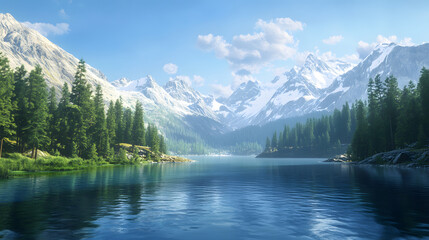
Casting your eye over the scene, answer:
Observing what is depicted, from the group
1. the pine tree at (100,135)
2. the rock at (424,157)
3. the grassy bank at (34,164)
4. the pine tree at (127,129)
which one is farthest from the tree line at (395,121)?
the pine tree at (127,129)

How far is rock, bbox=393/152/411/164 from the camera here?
242ft

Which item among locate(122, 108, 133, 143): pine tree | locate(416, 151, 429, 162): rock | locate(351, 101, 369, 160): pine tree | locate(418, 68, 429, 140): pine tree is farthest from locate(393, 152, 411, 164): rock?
locate(122, 108, 133, 143): pine tree

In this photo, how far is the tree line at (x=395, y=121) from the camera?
7775 centimetres

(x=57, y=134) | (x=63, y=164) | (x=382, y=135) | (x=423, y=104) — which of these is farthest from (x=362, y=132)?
(x=57, y=134)

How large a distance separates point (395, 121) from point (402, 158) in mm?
21444

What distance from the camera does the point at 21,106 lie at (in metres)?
68.9

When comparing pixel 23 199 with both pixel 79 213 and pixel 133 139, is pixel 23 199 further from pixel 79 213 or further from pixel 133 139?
pixel 133 139

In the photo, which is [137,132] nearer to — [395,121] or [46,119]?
[46,119]

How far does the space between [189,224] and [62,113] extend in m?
82.2

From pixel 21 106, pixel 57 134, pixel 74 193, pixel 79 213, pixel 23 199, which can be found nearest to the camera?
pixel 79 213

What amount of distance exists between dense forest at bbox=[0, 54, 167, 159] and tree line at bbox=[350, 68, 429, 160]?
87.3 m

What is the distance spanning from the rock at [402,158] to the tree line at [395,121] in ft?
17.0

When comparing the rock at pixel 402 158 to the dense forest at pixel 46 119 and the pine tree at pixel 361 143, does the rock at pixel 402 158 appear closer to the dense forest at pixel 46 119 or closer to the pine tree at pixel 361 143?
the pine tree at pixel 361 143

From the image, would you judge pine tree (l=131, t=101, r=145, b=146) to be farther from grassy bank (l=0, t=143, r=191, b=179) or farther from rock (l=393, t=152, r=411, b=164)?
rock (l=393, t=152, r=411, b=164)
